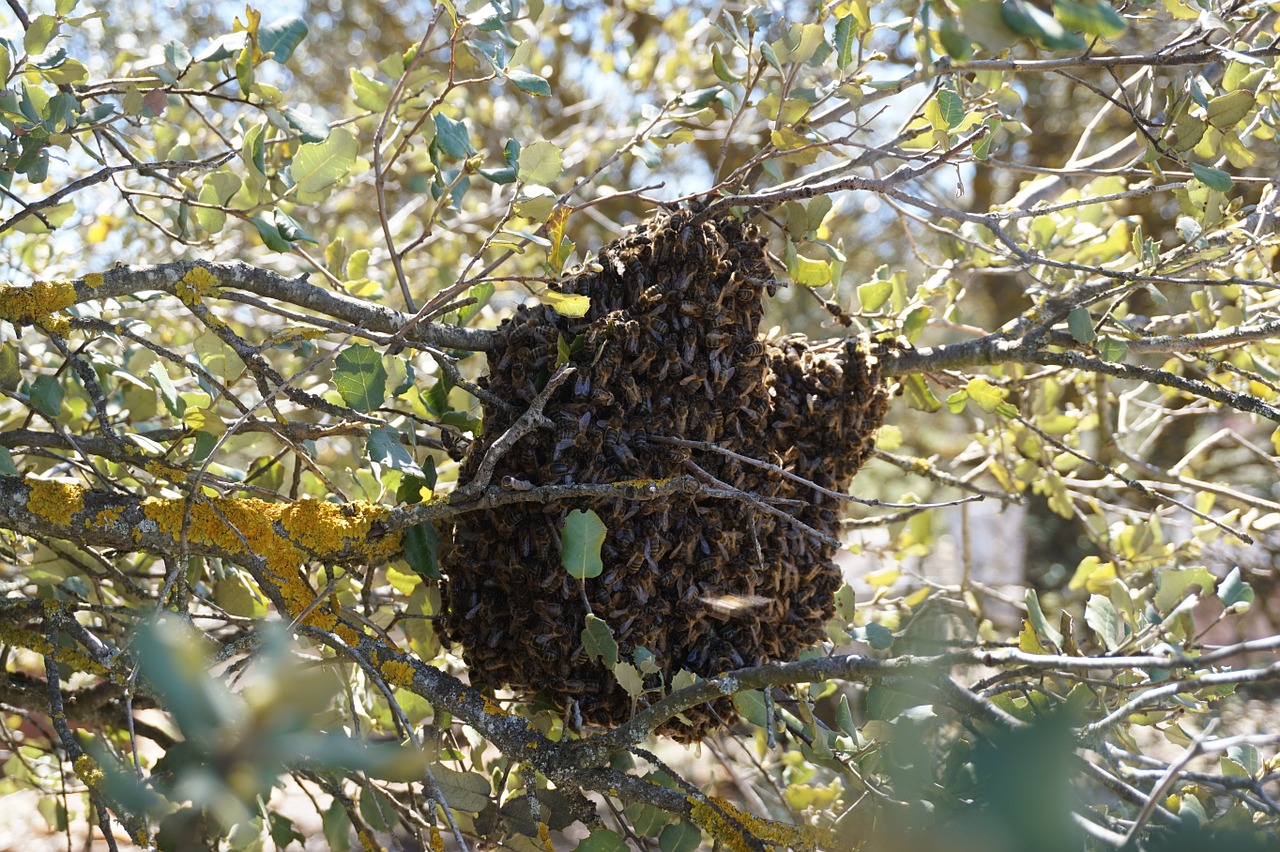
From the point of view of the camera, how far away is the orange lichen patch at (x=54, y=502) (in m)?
1.27

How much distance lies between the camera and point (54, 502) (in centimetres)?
128

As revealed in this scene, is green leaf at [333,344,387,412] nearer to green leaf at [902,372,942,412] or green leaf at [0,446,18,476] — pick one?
green leaf at [0,446,18,476]

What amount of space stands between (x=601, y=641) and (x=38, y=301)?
901 mm

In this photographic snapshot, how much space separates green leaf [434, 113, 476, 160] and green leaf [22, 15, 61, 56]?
599mm

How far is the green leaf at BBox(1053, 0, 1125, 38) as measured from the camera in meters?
0.65

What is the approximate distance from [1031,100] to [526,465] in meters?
4.73

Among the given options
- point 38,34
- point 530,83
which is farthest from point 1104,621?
point 38,34

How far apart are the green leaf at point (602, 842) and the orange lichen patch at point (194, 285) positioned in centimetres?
90

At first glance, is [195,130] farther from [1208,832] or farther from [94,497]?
[1208,832]

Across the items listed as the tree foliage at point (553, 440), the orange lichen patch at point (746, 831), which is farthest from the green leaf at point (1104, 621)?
the orange lichen patch at point (746, 831)

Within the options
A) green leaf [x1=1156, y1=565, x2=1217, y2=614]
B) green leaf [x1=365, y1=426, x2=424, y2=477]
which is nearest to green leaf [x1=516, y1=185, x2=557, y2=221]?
green leaf [x1=365, y1=426, x2=424, y2=477]

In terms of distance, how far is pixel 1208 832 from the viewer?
2.17 ft

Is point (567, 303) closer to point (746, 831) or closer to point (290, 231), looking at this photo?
point (290, 231)

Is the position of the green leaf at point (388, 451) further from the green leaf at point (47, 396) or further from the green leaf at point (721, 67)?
the green leaf at point (721, 67)
